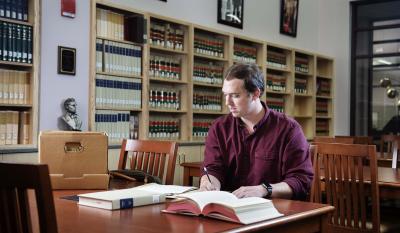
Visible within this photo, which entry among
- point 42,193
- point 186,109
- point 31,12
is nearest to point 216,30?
point 186,109

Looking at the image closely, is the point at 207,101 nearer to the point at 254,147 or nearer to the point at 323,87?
the point at 323,87

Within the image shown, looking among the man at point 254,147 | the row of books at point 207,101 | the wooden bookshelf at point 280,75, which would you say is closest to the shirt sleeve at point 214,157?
the man at point 254,147

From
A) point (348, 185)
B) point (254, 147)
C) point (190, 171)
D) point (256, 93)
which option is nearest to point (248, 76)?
point (256, 93)

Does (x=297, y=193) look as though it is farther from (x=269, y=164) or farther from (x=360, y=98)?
Result: (x=360, y=98)

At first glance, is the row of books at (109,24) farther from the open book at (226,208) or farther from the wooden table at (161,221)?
the open book at (226,208)

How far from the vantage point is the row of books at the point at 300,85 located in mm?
6844

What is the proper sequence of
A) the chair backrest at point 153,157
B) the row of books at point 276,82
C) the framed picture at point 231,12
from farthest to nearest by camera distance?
the row of books at point 276,82
the framed picture at point 231,12
the chair backrest at point 153,157

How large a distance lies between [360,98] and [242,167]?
18.7ft

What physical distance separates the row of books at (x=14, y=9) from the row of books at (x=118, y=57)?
27.0 inches

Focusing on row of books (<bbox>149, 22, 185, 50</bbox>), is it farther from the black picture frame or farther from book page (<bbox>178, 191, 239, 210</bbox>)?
book page (<bbox>178, 191, 239, 210</bbox>)

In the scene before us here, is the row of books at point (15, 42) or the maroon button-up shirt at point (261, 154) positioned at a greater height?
the row of books at point (15, 42)

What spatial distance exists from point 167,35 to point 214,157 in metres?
2.85

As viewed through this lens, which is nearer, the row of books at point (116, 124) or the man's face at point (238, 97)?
the man's face at point (238, 97)

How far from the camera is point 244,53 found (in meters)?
5.93
